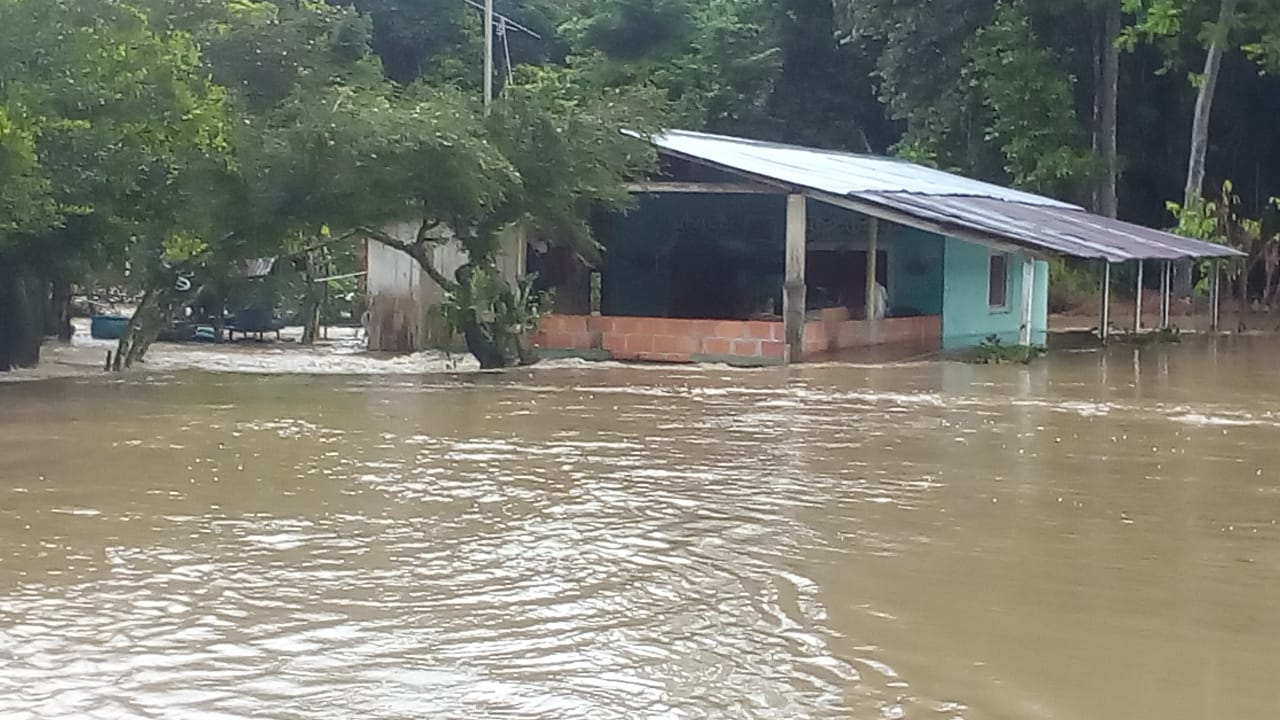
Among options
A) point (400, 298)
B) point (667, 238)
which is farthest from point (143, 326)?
point (667, 238)

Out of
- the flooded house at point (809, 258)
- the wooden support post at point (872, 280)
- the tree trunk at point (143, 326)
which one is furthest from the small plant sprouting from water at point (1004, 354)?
the tree trunk at point (143, 326)

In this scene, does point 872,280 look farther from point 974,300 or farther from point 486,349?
point 486,349

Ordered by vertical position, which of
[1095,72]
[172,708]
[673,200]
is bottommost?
[172,708]

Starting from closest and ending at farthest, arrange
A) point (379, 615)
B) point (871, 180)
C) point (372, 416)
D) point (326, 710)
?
point (326, 710) → point (379, 615) → point (372, 416) → point (871, 180)

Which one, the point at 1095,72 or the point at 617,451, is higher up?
the point at 1095,72

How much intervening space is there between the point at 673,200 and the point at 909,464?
1259cm

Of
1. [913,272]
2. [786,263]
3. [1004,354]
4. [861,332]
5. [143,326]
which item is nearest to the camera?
[143,326]

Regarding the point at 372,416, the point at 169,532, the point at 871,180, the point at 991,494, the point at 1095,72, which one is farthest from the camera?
the point at 1095,72

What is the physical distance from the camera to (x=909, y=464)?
11.1 meters

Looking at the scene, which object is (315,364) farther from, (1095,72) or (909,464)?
(1095,72)

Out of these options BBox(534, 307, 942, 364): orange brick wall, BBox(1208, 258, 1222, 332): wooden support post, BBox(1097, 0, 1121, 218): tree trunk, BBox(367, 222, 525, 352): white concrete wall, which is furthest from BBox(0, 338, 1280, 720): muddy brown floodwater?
BBox(1097, 0, 1121, 218): tree trunk

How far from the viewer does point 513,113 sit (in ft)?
58.2

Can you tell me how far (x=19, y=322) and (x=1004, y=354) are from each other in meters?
12.0

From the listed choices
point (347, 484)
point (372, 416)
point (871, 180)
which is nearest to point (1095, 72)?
point (871, 180)
